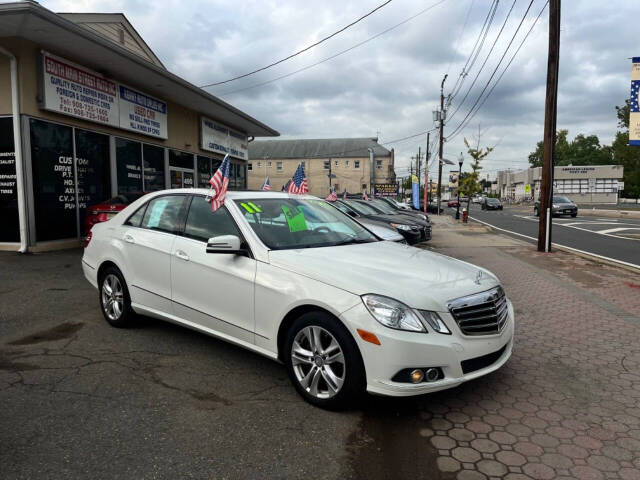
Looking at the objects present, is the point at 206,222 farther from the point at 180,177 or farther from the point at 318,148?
the point at 318,148

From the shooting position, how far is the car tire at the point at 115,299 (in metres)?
4.99

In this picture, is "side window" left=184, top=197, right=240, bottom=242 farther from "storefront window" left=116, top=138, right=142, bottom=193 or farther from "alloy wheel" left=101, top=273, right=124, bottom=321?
"storefront window" left=116, top=138, right=142, bottom=193

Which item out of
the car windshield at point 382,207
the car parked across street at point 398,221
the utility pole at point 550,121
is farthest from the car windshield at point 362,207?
the utility pole at point 550,121

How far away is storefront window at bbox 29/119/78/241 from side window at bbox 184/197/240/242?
24.3ft

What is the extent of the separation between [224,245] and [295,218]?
0.89 m

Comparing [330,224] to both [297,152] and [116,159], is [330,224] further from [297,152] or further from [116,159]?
[297,152]

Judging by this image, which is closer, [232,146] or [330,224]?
[330,224]

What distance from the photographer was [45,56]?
10.0 metres

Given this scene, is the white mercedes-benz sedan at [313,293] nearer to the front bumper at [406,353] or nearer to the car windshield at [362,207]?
the front bumper at [406,353]

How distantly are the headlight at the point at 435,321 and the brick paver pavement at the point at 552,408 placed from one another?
0.65 metres

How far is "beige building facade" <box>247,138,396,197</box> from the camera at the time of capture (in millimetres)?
74312

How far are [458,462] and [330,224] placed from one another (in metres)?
2.45

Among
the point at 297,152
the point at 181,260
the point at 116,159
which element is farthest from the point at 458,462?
the point at 297,152

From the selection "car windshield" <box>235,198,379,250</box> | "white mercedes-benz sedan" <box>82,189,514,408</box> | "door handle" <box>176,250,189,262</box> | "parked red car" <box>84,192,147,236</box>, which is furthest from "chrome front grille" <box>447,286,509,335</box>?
"parked red car" <box>84,192,147,236</box>
